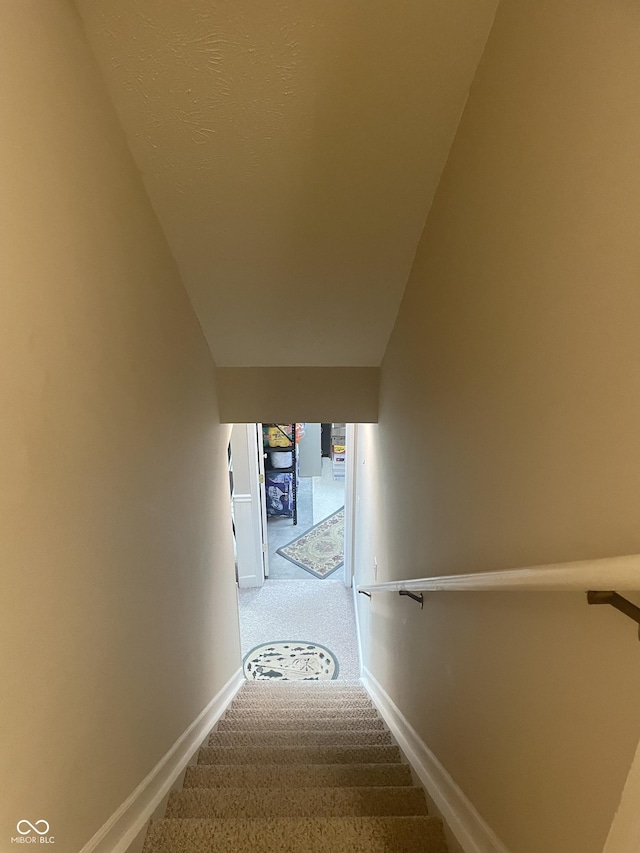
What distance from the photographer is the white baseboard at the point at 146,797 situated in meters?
1.19

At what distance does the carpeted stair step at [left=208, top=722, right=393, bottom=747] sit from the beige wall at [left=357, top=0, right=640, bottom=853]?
844 mm

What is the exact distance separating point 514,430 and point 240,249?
1419mm

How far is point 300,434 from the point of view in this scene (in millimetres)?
8383

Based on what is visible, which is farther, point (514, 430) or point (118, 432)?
point (118, 432)

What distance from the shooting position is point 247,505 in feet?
17.8

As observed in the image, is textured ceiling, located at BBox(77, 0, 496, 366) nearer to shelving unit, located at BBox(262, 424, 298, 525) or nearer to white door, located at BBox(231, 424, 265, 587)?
white door, located at BBox(231, 424, 265, 587)

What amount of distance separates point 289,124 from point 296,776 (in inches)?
88.8

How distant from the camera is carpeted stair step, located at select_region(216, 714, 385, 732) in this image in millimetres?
2510

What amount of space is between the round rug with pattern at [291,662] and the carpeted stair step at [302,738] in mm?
2048

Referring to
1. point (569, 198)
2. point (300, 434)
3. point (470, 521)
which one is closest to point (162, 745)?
point (470, 521)

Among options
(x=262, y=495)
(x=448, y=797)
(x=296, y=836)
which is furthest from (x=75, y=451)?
(x=262, y=495)

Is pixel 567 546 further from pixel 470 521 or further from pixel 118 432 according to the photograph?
pixel 118 432

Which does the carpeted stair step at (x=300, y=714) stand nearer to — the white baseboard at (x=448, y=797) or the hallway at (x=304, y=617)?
the white baseboard at (x=448, y=797)

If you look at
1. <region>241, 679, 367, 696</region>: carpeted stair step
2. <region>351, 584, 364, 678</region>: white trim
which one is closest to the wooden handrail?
<region>241, 679, 367, 696</region>: carpeted stair step
